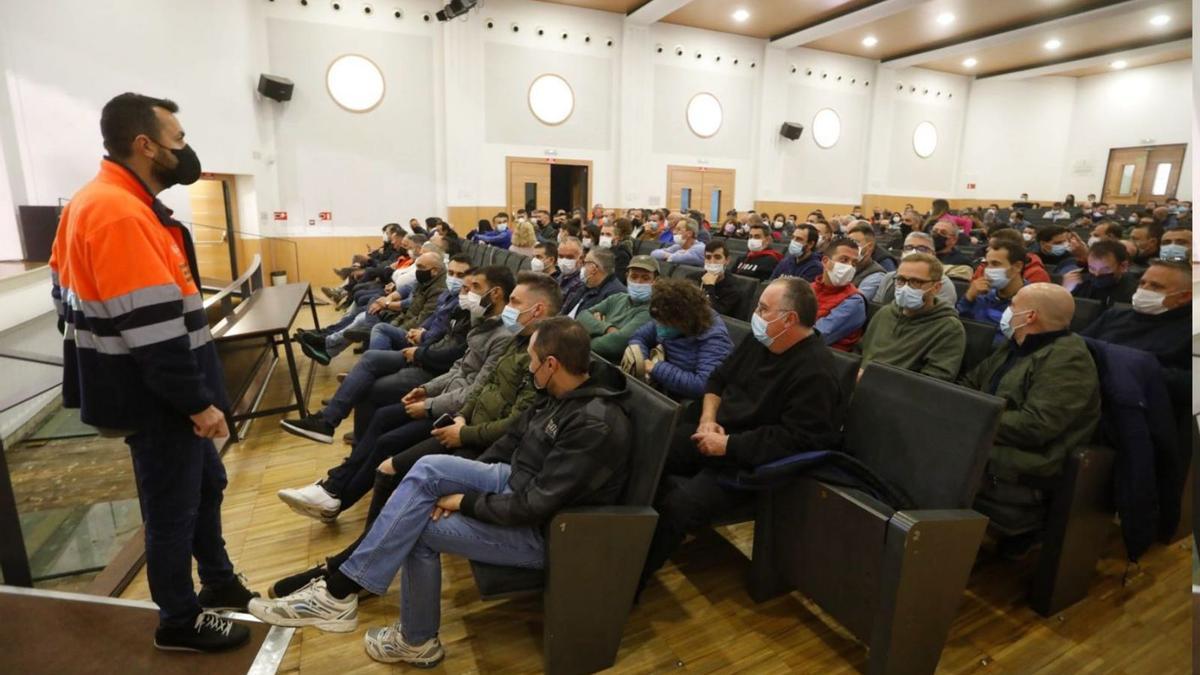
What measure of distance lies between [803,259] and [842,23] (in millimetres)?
7631

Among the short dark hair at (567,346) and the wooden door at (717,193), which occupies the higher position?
the wooden door at (717,193)

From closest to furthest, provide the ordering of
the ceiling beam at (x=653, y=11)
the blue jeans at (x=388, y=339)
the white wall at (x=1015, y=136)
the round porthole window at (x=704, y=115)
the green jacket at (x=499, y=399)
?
1. the green jacket at (x=499, y=399)
2. the blue jeans at (x=388, y=339)
3. the ceiling beam at (x=653, y=11)
4. the round porthole window at (x=704, y=115)
5. the white wall at (x=1015, y=136)

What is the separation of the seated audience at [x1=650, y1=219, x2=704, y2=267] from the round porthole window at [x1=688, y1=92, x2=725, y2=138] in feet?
17.2

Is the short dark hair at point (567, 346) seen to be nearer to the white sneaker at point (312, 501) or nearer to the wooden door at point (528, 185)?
the white sneaker at point (312, 501)

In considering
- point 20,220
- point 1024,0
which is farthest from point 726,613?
point 1024,0

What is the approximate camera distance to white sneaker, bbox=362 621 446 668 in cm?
173

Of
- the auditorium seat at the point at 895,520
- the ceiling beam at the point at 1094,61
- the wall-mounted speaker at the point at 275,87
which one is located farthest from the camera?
the ceiling beam at the point at 1094,61

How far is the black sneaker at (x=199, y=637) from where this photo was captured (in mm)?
1688

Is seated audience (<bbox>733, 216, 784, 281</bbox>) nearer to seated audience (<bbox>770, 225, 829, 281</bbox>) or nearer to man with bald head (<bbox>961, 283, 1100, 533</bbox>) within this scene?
seated audience (<bbox>770, 225, 829, 281</bbox>)

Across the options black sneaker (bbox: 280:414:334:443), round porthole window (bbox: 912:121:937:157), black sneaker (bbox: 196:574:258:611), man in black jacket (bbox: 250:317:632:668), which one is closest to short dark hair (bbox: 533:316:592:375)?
man in black jacket (bbox: 250:317:632:668)

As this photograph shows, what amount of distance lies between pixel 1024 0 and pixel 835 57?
3.45 metres

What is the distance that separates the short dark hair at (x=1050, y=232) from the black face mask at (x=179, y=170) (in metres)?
5.33

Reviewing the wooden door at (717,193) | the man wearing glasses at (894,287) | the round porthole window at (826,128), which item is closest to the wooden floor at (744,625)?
the man wearing glasses at (894,287)

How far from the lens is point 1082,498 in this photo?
6.07 feet
